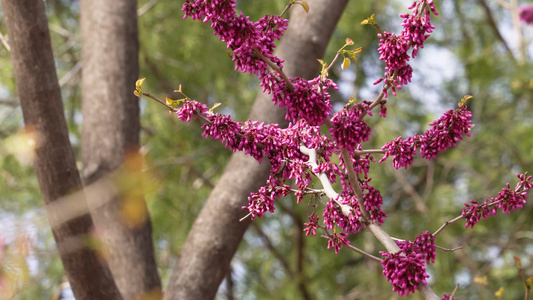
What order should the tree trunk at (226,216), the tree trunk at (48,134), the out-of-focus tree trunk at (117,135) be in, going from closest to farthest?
the tree trunk at (48,134)
the tree trunk at (226,216)
the out-of-focus tree trunk at (117,135)

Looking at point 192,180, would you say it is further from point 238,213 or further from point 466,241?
point 238,213

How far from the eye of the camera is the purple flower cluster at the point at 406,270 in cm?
130

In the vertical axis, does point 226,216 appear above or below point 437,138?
above

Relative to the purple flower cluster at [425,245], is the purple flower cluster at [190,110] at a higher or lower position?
higher

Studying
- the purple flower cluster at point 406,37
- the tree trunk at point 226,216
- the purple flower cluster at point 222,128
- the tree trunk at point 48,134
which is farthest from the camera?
the tree trunk at point 226,216

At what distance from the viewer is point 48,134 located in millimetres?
2049

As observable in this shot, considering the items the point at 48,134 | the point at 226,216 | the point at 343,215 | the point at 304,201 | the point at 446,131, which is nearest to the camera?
the point at 446,131

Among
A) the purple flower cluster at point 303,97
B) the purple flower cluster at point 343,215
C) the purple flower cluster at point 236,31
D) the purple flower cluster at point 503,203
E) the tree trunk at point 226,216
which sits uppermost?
the tree trunk at point 226,216

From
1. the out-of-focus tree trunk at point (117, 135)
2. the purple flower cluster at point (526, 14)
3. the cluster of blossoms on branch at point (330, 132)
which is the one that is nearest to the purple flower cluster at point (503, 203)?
the cluster of blossoms on branch at point (330, 132)

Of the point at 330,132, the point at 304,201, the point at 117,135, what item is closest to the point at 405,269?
the point at 330,132

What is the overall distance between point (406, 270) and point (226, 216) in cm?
135

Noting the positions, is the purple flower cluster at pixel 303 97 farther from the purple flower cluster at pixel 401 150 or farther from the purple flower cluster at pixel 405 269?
the purple flower cluster at pixel 405 269

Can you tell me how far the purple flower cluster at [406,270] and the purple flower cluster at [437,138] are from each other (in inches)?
7.9

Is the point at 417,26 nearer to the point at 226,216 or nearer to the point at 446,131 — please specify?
the point at 446,131
